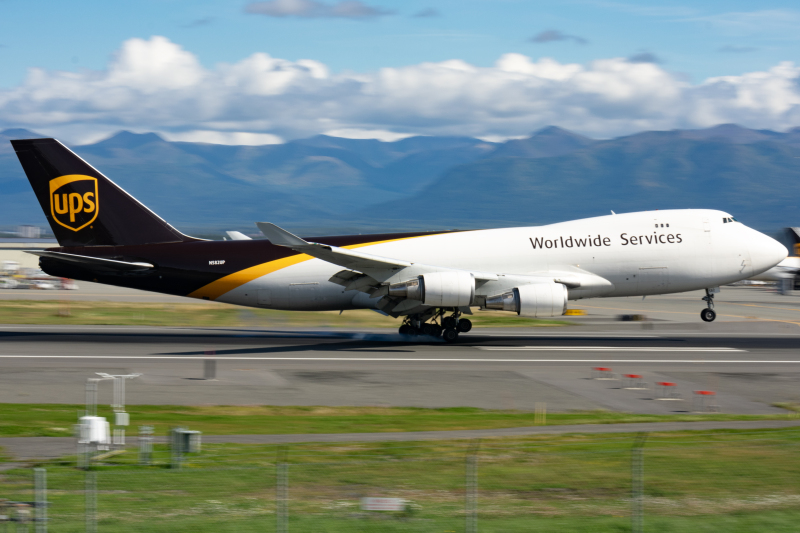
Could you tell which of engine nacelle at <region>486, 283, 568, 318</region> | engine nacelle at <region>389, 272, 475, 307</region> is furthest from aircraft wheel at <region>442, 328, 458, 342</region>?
engine nacelle at <region>486, 283, 568, 318</region>

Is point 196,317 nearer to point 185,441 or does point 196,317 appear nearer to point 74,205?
point 74,205

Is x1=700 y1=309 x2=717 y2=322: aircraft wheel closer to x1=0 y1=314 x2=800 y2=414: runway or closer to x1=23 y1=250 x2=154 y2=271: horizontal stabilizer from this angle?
x1=0 y1=314 x2=800 y2=414: runway

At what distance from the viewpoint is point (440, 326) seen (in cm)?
3922

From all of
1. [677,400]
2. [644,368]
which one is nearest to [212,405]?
[677,400]

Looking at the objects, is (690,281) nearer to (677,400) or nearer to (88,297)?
(677,400)

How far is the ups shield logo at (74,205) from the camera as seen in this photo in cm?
3775

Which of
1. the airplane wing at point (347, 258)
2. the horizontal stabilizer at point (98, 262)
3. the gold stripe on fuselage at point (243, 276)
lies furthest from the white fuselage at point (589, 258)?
the horizontal stabilizer at point (98, 262)

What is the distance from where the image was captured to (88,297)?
69.8m

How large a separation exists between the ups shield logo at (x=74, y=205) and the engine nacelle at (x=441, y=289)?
1486cm

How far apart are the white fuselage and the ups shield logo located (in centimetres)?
735

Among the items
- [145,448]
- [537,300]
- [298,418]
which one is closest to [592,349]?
[537,300]

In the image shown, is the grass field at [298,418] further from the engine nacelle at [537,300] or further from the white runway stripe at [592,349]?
the white runway stripe at [592,349]

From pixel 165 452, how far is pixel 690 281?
92.5 ft

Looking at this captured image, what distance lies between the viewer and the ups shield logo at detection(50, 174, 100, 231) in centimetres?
3775
